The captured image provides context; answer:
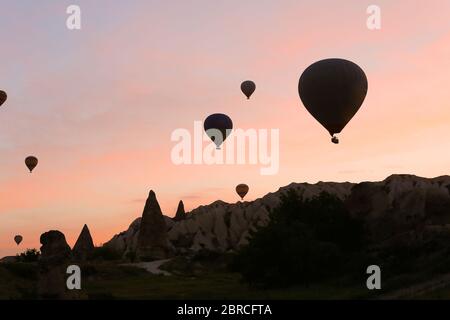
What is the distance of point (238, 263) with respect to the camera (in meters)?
35.1

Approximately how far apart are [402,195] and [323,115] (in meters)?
15.8

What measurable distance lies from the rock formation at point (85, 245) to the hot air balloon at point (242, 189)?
20266mm

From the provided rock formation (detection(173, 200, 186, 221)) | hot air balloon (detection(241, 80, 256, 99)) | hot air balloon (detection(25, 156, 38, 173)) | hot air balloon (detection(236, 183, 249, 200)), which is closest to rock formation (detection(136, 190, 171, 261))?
hot air balloon (detection(236, 183, 249, 200))

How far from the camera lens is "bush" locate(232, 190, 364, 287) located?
104 feet

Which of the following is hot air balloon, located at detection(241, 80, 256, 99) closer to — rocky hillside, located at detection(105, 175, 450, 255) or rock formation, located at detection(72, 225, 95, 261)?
rocky hillside, located at detection(105, 175, 450, 255)

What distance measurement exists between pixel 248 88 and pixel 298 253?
2243 cm

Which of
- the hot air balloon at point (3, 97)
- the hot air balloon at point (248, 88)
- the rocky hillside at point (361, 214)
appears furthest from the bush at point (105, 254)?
the hot air balloon at point (248, 88)

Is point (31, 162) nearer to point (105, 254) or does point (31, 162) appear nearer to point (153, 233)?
point (153, 233)

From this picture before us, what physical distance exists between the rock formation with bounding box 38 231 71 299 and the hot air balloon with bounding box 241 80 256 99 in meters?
28.9

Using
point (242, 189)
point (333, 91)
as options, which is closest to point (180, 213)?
point (242, 189)

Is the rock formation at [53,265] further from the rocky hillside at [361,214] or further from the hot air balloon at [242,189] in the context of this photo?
the hot air balloon at [242,189]

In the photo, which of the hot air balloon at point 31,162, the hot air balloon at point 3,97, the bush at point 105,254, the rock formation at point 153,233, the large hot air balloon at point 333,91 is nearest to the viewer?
the large hot air balloon at point 333,91

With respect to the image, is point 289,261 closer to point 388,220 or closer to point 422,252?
point 422,252

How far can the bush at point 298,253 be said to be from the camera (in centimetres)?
3162
